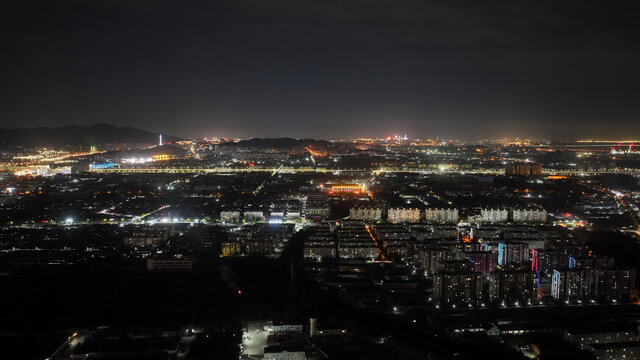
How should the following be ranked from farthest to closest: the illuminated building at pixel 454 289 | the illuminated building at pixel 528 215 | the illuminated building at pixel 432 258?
the illuminated building at pixel 528 215, the illuminated building at pixel 432 258, the illuminated building at pixel 454 289

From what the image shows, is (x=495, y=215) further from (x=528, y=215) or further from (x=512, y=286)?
(x=512, y=286)

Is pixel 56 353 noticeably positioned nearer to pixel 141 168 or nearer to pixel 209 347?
pixel 209 347

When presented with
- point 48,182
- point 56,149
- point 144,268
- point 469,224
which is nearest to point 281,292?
point 144,268

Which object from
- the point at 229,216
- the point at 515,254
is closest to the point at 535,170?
the point at 515,254

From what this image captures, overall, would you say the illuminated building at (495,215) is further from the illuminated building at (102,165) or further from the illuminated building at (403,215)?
the illuminated building at (102,165)

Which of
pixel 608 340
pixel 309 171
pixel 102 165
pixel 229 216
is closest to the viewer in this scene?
pixel 608 340

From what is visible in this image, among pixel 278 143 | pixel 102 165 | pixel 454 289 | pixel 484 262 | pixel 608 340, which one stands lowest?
pixel 608 340

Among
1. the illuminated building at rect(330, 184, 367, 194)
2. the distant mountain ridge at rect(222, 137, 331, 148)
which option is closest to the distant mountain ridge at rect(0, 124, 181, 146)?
the distant mountain ridge at rect(222, 137, 331, 148)

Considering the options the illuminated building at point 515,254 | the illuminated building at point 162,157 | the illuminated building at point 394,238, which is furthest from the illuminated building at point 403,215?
the illuminated building at point 162,157

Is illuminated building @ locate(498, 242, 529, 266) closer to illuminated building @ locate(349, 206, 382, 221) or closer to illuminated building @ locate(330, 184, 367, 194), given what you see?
illuminated building @ locate(349, 206, 382, 221)
